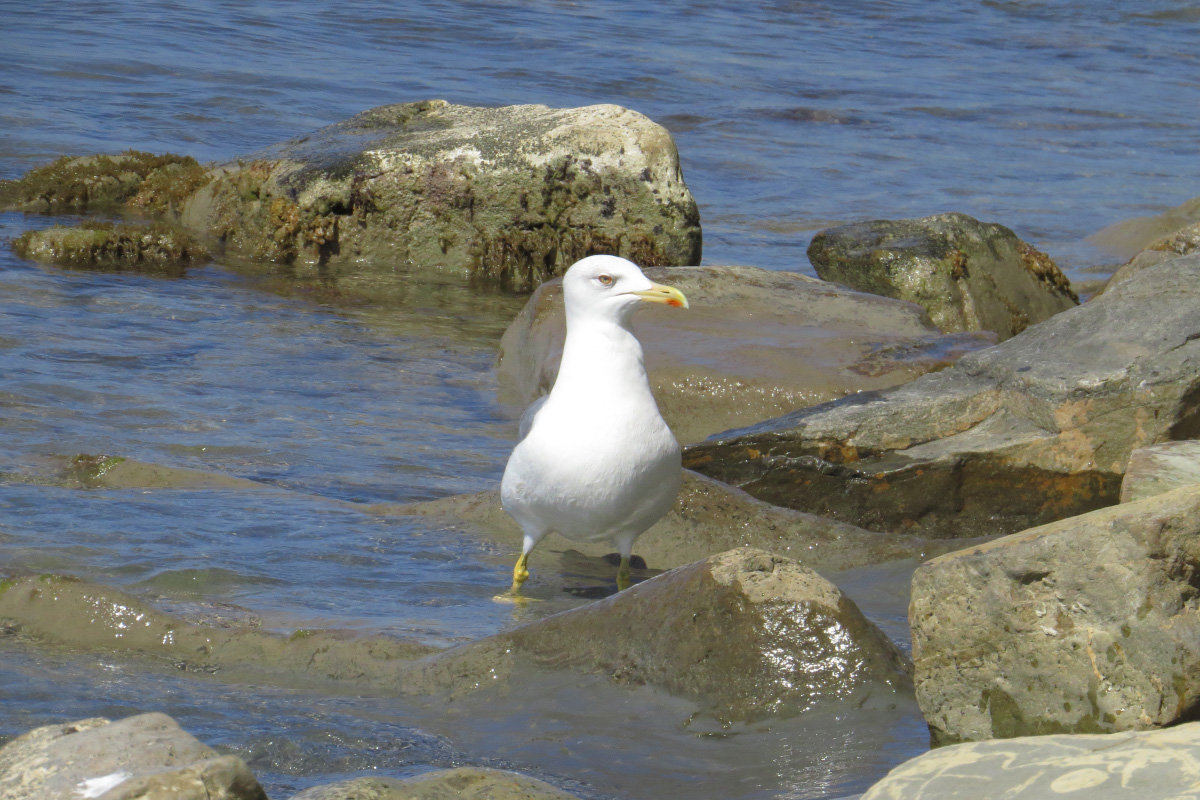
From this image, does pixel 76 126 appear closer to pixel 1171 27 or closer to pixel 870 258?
pixel 870 258

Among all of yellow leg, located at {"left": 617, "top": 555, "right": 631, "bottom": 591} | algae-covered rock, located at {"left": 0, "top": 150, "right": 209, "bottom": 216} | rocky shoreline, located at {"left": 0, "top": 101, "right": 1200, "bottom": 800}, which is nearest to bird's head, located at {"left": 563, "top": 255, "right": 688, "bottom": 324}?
yellow leg, located at {"left": 617, "top": 555, "right": 631, "bottom": 591}

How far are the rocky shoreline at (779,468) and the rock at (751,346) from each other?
25 millimetres

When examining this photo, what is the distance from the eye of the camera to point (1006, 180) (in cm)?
1759

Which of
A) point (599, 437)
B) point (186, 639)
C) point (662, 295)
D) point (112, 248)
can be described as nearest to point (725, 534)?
point (599, 437)

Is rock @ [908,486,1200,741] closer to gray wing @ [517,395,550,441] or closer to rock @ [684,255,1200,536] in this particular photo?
gray wing @ [517,395,550,441]

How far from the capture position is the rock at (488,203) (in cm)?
1252

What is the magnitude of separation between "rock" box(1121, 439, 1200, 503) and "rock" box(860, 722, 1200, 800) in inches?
67.6

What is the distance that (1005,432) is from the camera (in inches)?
262

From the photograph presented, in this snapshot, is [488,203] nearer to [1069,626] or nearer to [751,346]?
[751,346]

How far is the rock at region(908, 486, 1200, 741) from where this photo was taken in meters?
3.76

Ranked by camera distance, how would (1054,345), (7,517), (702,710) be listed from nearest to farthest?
(702,710) → (7,517) → (1054,345)

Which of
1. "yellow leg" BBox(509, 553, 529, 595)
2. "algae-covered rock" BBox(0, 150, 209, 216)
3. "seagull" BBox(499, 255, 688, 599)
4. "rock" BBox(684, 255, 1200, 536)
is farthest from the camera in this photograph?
"algae-covered rock" BBox(0, 150, 209, 216)

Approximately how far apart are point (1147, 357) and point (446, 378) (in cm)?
474

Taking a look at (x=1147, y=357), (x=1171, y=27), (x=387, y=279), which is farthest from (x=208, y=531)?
(x=1171, y=27)
